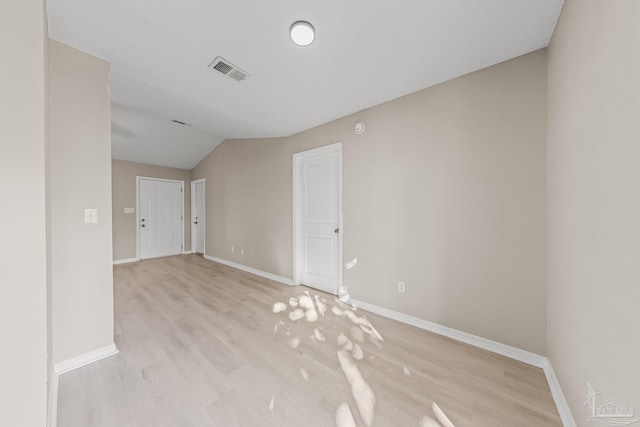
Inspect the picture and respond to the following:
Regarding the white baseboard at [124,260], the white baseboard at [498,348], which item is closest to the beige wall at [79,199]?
the white baseboard at [498,348]

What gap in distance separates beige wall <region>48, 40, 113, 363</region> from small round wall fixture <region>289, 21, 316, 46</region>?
160 cm

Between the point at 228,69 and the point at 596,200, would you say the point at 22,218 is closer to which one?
the point at 228,69

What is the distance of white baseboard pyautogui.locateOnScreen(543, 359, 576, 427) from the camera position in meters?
1.22

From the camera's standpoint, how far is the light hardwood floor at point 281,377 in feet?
4.26

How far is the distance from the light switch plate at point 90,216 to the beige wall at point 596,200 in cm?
302

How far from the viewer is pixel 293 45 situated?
5.65 ft

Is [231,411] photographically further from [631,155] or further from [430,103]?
[430,103]

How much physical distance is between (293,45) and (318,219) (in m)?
2.10

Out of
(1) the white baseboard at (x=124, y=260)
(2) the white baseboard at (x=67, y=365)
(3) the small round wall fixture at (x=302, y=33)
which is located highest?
(3) the small round wall fixture at (x=302, y=33)

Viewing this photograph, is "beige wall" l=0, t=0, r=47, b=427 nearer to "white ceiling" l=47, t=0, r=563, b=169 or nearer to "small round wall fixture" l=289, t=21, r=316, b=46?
"white ceiling" l=47, t=0, r=563, b=169

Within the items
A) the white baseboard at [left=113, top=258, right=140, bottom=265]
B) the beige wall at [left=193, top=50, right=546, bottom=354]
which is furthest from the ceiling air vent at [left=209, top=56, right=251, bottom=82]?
the white baseboard at [left=113, top=258, right=140, bottom=265]

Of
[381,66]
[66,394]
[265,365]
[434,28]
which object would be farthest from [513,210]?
[66,394]

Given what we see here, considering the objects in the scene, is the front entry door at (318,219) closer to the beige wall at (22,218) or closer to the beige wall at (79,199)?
the beige wall at (79,199)

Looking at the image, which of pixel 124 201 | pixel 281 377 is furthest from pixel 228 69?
pixel 124 201
